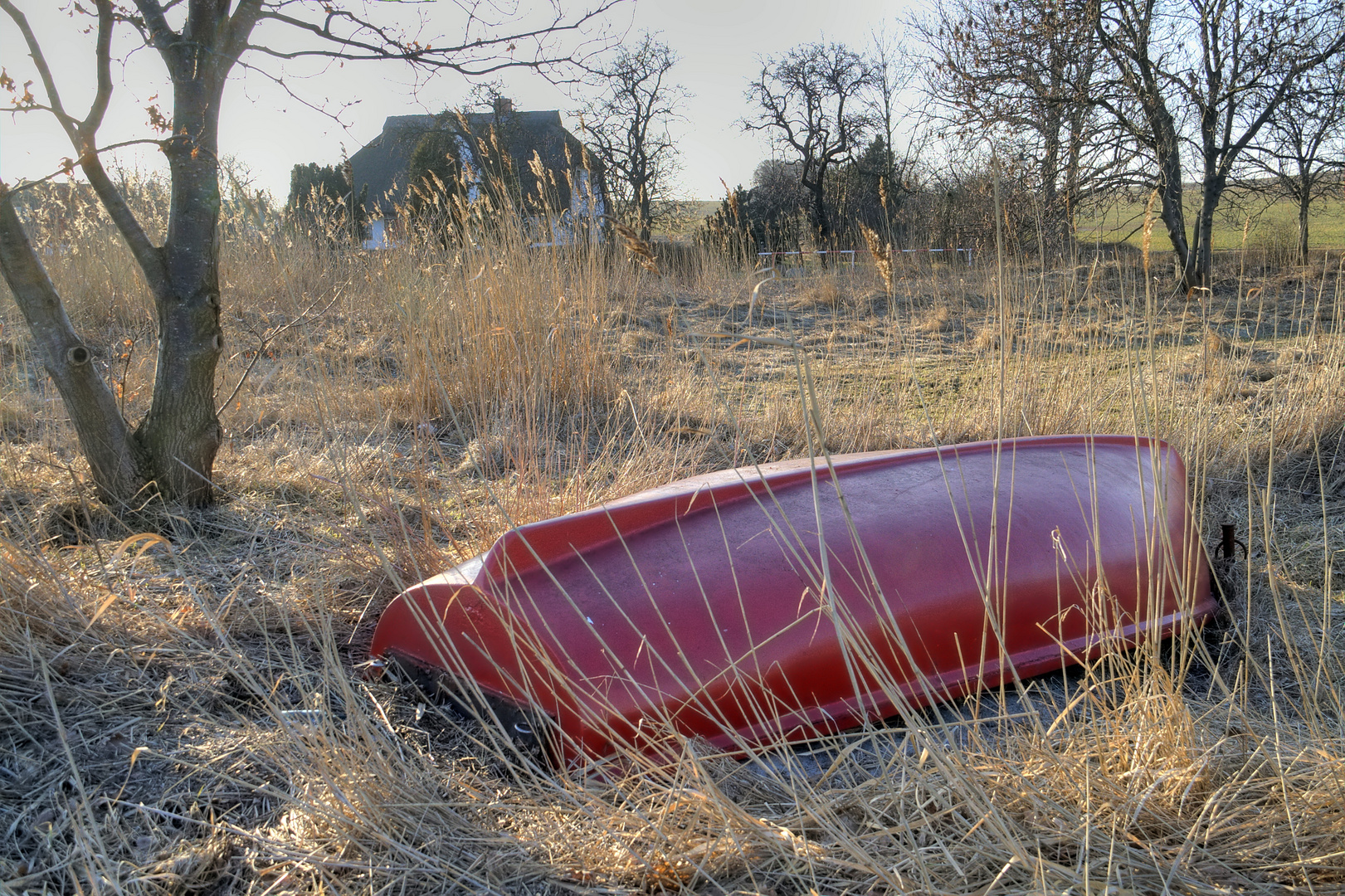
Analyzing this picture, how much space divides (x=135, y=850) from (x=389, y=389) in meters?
2.94

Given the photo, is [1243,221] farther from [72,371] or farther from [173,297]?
[72,371]

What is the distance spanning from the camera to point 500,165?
3514 millimetres

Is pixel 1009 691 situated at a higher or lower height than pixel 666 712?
lower

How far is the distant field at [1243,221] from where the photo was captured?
9.17 metres

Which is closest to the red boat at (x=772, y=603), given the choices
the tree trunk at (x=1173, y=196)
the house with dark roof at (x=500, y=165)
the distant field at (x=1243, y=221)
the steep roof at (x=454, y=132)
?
the house with dark roof at (x=500, y=165)

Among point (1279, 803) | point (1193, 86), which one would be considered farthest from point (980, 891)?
point (1193, 86)

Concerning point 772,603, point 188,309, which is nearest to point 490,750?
point 772,603

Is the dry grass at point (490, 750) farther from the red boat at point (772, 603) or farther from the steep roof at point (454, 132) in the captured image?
the steep roof at point (454, 132)

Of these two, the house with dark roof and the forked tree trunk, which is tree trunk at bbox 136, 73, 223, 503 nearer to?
the forked tree trunk

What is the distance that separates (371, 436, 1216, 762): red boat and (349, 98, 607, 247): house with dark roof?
2096mm

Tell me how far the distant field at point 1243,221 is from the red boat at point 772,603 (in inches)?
310

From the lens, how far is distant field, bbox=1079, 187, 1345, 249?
30.1 ft

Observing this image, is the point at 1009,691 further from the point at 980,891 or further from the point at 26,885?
the point at 26,885

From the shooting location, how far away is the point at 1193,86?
27.8 feet
